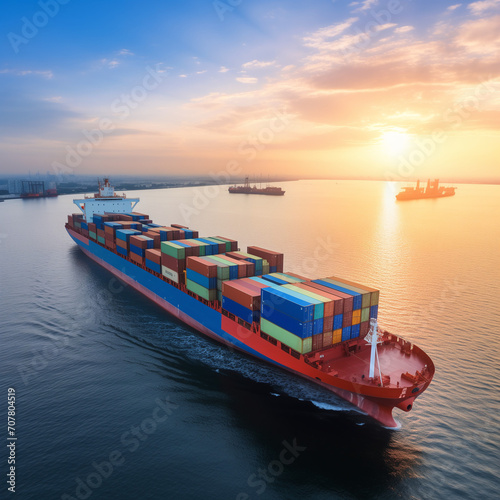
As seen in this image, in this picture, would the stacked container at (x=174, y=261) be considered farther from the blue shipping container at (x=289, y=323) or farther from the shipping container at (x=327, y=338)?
the shipping container at (x=327, y=338)

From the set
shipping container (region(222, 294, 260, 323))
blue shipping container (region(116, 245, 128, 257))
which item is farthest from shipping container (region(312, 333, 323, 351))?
blue shipping container (region(116, 245, 128, 257))

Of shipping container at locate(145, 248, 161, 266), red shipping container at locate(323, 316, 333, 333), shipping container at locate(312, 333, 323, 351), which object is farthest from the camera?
shipping container at locate(145, 248, 161, 266)

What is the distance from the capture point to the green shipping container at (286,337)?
22250 millimetres

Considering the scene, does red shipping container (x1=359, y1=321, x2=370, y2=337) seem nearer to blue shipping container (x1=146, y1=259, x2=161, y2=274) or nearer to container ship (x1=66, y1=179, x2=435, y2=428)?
container ship (x1=66, y1=179, x2=435, y2=428)

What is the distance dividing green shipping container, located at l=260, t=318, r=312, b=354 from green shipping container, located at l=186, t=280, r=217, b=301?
24.8 feet

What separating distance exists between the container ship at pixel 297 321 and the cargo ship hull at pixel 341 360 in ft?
0.24

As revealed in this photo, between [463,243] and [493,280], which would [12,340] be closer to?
[493,280]

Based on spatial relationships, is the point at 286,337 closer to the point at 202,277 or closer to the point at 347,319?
the point at 347,319

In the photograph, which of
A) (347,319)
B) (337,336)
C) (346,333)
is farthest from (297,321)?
(346,333)

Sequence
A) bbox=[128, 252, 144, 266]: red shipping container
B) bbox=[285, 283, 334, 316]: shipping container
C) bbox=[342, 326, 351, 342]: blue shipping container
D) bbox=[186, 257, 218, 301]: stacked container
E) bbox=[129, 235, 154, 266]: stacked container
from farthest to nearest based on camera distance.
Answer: bbox=[128, 252, 144, 266]: red shipping container
bbox=[129, 235, 154, 266]: stacked container
bbox=[186, 257, 218, 301]: stacked container
bbox=[342, 326, 351, 342]: blue shipping container
bbox=[285, 283, 334, 316]: shipping container

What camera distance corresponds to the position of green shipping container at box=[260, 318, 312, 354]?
2225 centimetres

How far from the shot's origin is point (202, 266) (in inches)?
1246

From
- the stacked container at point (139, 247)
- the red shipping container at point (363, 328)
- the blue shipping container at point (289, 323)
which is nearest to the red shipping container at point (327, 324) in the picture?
the blue shipping container at point (289, 323)

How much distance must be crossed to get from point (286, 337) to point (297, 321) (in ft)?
6.63
